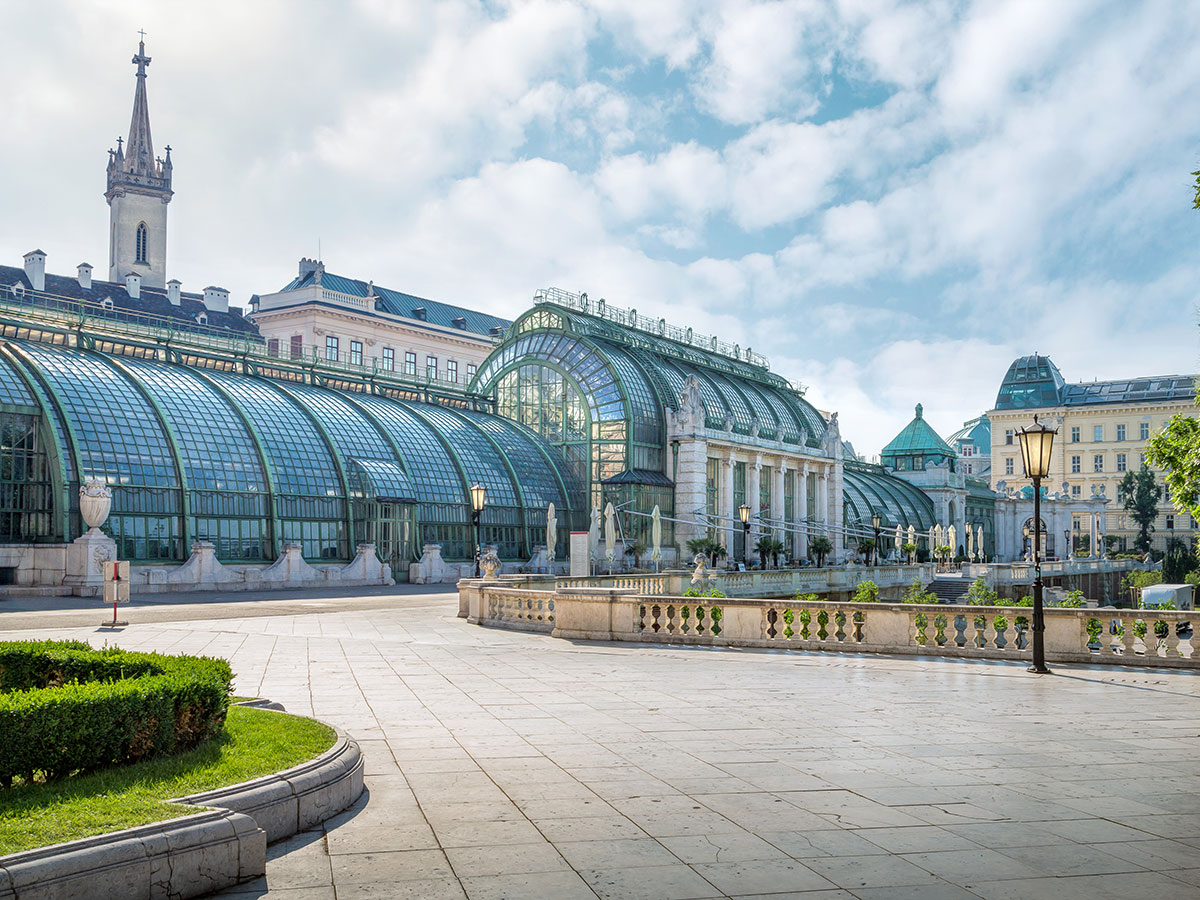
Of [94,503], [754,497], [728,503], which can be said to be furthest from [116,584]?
[754,497]

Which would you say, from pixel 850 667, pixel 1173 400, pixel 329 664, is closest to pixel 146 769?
A: pixel 329 664

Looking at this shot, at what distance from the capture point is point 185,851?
22.0 ft

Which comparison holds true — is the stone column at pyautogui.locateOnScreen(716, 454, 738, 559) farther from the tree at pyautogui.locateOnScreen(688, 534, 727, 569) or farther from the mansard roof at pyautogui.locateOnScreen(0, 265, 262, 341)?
the mansard roof at pyautogui.locateOnScreen(0, 265, 262, 341)

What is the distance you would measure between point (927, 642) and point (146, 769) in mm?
16724

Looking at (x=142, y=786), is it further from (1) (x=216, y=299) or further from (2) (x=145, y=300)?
(1) (x=216, y=299)

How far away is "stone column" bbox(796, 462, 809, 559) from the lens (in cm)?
7788

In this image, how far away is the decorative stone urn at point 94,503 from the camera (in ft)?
130

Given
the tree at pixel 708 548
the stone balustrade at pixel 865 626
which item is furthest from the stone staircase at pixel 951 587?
the stone balustrade at pixel 865 626

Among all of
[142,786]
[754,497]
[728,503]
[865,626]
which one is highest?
[754,497]

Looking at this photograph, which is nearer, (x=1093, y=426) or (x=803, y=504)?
(x=803, y=504)

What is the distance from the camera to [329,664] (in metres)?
18.6

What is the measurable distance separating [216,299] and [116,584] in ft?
229

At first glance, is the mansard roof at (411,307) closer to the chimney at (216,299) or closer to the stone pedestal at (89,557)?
the chimney at (216,299)

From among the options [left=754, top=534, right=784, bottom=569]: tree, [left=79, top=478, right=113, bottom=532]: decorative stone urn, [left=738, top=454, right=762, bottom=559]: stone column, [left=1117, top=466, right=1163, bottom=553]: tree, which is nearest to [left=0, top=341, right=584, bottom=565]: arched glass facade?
[left=79, top=478, right=113, bottom=532]: decorative stone urn
